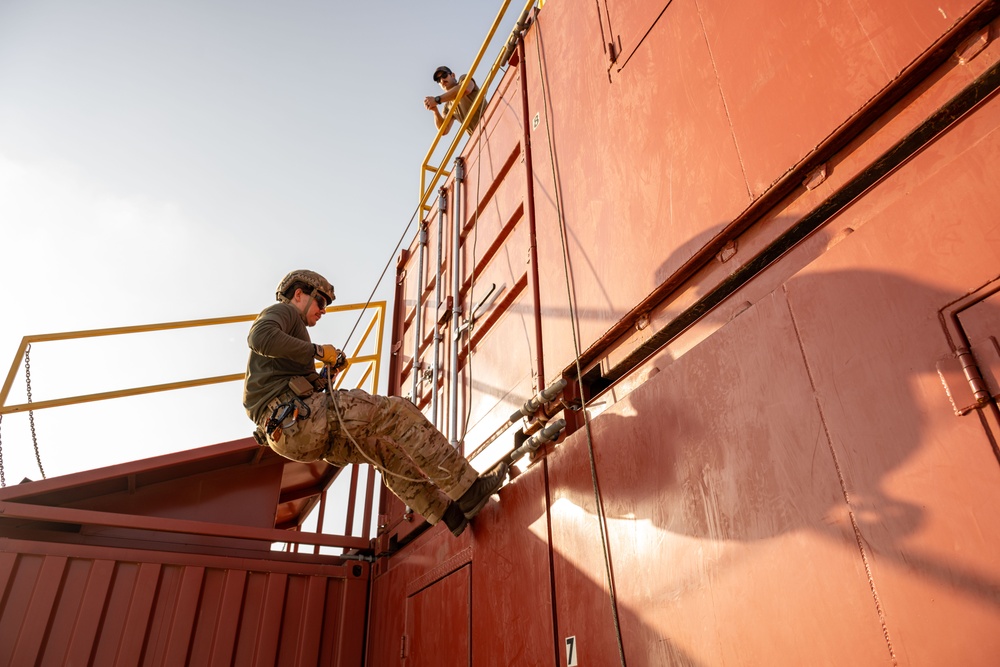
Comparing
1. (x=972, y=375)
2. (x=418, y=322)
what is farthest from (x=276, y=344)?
(x=972, y=375)

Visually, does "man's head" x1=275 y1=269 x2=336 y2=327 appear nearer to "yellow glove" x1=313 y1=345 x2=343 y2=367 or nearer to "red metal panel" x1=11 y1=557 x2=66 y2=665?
"yellow glove" x1=313 y1=345 x2=343 y2=367

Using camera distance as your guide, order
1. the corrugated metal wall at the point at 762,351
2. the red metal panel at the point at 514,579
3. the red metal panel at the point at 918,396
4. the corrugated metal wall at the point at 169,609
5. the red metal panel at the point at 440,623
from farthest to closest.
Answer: the corrugated metal wall at the point at 169,609 < the red metal panel at the point at 440,623 < the red metal panel at the point at 514,579 < the corrugated metal wall at the point at 762,351 < the red metal panel at the point at 918,396

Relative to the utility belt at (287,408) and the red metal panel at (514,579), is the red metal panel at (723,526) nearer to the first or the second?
the red metal panel at (514,579)

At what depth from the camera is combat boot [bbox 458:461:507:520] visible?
3.61 metres

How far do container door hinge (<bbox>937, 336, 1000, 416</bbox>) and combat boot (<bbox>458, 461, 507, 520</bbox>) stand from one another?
91.0 inches

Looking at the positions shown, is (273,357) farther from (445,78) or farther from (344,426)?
(445,78)

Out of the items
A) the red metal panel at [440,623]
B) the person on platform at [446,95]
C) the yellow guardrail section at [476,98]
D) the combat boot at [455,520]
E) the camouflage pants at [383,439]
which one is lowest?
the red metal panel at [440,623]

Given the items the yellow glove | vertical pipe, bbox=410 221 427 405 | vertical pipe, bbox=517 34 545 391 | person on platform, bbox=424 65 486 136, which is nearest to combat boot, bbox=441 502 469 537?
vertical pipe, bbox=517 34 545 391

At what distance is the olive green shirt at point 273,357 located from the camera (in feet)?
12.1

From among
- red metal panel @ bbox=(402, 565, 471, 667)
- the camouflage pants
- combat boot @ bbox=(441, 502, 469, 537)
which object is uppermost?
the camouflage pants

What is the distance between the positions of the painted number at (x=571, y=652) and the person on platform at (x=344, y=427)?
100cm

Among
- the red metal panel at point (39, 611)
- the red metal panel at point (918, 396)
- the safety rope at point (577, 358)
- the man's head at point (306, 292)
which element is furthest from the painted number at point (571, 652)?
the red metal panel at point (39, 611)

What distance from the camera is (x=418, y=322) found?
5824 mm

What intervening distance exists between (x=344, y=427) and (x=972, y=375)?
9.44 ft
